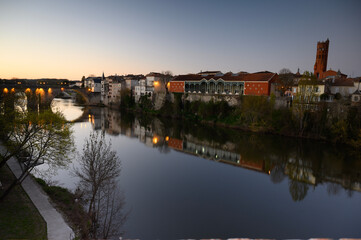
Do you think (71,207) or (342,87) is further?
(342,87)

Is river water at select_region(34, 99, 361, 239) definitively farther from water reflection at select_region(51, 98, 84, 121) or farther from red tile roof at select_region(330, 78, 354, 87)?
water reflection at select_region(51, 98, 84, 121)

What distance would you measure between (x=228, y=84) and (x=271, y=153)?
21614 mm

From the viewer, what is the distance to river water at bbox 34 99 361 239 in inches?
444

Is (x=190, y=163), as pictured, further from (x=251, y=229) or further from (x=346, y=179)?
(x=346, y=179)

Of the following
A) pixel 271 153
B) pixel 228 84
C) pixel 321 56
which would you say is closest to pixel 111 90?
pixel 228 84

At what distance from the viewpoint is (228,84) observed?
42812mm

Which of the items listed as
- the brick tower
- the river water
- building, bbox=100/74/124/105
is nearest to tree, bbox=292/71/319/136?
the river water

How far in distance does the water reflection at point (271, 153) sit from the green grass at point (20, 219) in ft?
44.3

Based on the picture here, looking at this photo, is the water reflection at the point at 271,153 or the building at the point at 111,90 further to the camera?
the building at the point at 111,90

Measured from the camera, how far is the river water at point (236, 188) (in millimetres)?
11281

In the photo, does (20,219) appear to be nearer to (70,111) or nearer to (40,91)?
(40,91)

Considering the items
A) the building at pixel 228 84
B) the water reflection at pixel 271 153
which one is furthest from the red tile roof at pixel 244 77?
the water reflection at pixel 271 153

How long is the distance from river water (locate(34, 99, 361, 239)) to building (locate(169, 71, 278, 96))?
12995 millimetres

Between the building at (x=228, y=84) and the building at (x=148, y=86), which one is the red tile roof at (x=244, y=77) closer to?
the building at (x=228, y=84)
